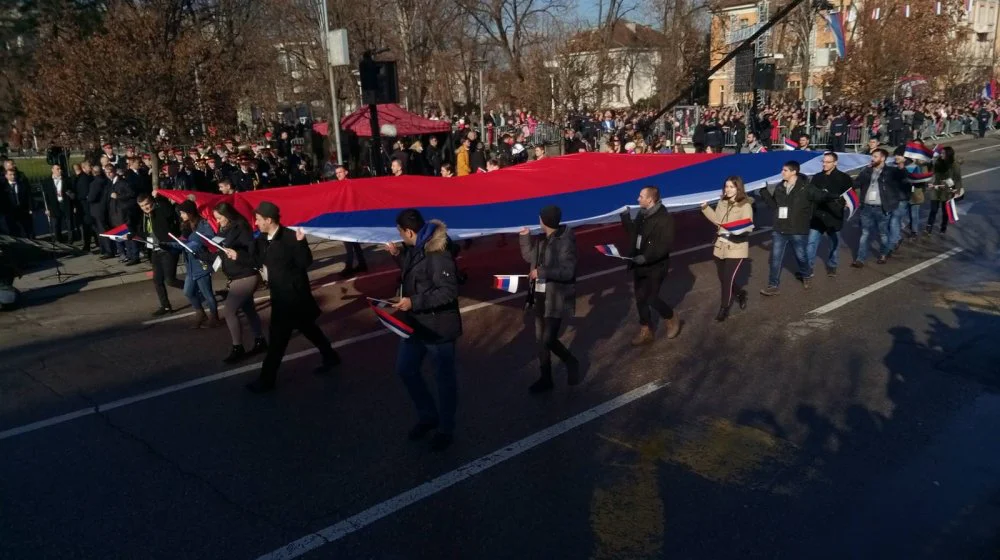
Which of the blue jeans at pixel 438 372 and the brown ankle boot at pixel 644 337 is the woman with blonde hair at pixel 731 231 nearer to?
the brown ankle boot at pixel 644 337

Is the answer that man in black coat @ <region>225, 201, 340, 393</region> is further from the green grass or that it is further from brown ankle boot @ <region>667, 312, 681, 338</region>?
the green grass

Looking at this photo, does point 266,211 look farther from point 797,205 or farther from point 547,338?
point 797,205

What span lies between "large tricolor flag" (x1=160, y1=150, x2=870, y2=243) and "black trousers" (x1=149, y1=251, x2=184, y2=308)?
89cm

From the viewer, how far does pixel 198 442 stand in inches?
227

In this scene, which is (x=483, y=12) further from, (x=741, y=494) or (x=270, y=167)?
(x=741, y=494)

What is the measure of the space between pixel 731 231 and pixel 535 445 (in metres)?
4.08

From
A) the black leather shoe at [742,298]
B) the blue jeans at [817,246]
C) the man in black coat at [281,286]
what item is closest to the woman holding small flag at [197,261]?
the man in black coat at [281,286]

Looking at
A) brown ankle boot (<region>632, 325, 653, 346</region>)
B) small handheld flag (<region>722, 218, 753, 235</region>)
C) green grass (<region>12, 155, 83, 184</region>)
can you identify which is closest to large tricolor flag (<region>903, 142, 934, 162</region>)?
small handheld flag (<region>722, 218, 753, 235</region>)

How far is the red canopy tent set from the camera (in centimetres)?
2030

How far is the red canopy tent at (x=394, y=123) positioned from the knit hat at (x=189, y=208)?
468 inches

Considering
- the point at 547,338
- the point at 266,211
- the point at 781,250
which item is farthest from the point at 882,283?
the point at 266,211

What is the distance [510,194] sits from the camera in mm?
10102

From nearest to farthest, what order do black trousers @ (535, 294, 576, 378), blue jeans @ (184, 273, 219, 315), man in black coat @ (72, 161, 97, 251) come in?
black trousers @ (535, 294, 576, 378) < blue jeans @ (184, 273, 219, 315) < man in black coat @ (72, 161, 97, 251)

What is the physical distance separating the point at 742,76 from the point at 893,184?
12.2 m
